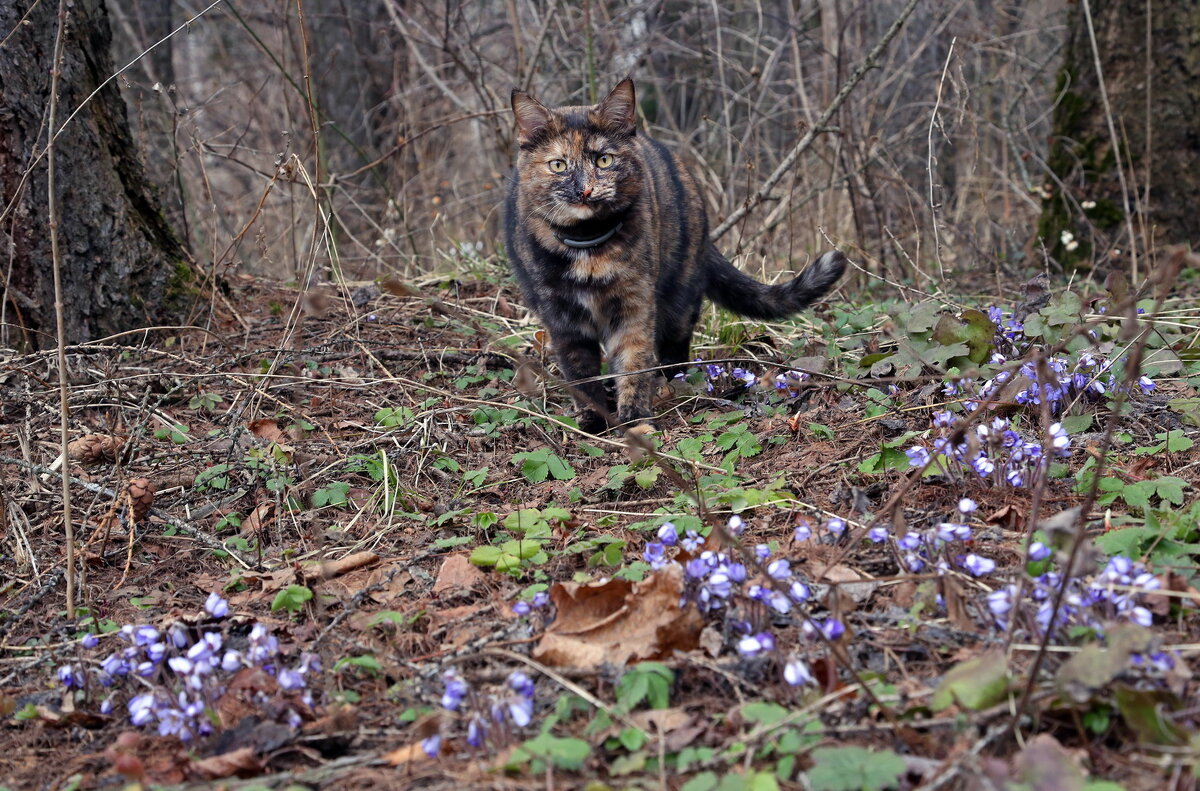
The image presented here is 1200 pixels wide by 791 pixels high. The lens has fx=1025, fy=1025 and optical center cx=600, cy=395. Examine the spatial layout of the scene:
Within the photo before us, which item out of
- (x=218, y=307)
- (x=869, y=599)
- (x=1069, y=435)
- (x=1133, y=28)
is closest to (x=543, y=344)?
(x=218, y=307)

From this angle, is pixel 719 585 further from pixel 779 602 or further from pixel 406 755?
pixel 406 755

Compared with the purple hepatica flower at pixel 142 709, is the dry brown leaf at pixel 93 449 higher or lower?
higher

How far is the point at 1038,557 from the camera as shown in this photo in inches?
83.8

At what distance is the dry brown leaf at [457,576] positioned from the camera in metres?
2.63

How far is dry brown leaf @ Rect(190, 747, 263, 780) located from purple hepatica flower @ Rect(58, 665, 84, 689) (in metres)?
0.48

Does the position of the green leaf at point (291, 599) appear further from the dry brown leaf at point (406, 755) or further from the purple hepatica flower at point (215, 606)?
the dry brown leaf at point (406, 755)

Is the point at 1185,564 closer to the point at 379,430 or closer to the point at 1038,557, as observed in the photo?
the point at 1038,557

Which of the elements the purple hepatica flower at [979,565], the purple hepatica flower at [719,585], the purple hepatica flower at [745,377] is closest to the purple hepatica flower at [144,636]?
the purple hepatica flower at [719,585]

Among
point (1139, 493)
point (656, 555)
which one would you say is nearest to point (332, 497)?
point (656, 555)

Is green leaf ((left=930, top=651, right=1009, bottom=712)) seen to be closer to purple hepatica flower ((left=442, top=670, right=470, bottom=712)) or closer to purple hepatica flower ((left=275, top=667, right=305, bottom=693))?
purple hepatica flower ((left=442, top=670, right=470, bottom=712))

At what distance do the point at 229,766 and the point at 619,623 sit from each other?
824 millimetres

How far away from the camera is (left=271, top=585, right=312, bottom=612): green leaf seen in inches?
99.5

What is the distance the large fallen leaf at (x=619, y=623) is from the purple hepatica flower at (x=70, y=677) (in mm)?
1008

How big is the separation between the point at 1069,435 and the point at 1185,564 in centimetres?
97
